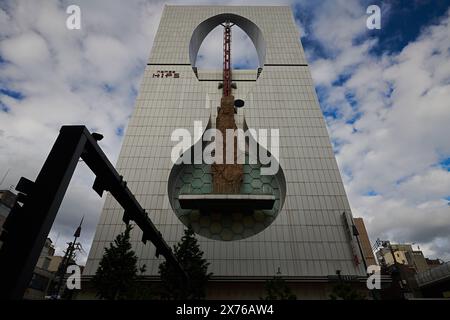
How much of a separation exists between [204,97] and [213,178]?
1158 centimetres

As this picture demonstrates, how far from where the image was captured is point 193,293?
17562 mm

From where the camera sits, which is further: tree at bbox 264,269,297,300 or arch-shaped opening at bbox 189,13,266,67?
arch-shaped opening at bbox 189,13,266,67

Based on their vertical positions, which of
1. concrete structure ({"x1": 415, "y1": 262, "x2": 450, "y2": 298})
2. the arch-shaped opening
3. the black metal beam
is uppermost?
the arch-shaped opening

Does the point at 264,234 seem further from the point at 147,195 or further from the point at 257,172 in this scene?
the point at 147,195

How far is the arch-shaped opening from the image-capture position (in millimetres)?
37266

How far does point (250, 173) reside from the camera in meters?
27.6

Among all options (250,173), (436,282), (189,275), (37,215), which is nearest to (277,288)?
(189,275)

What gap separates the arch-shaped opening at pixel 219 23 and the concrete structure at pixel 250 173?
0.16m

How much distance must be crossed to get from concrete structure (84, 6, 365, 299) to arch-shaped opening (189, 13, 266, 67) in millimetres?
165

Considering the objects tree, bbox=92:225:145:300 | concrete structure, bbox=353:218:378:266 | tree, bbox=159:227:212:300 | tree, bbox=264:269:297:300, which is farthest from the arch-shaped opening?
concrete structure, bbox=353:218:378:266

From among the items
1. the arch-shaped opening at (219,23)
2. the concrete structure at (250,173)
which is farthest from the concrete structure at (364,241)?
the arch-shaped opening at (219,23)

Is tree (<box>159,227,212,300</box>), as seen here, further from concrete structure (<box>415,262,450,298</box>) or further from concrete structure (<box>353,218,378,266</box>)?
concrete structure (<box>353,218,378,266</box>)

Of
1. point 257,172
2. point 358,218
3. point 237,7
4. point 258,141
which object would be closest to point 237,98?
point 258,141
